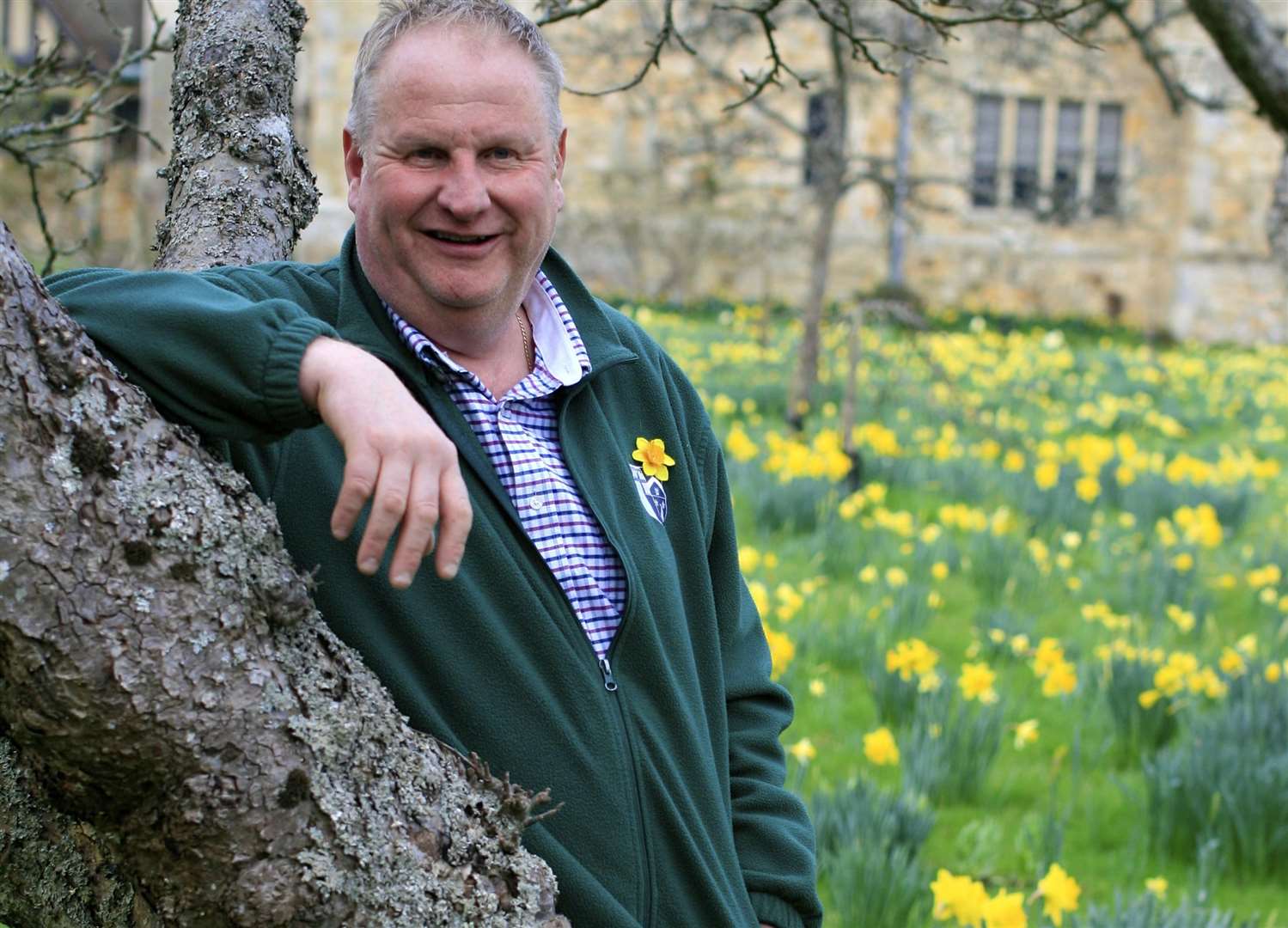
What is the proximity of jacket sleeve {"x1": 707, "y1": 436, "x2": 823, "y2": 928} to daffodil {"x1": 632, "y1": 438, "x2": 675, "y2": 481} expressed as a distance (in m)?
0.14

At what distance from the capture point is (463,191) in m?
1.69

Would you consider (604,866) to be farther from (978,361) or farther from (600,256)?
(600,256)

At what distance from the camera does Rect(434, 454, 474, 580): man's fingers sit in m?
1.19

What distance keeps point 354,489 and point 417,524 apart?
2.3 inches

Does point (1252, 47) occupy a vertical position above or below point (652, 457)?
above

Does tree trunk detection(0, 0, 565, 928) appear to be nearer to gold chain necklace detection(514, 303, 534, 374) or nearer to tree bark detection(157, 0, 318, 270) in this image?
gold chain necklace detection(514, 303, 534, 374)

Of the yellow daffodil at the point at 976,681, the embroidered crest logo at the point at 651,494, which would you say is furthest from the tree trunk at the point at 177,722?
the yellow daffodil at the point at 976,681

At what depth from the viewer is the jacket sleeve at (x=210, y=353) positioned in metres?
1.28

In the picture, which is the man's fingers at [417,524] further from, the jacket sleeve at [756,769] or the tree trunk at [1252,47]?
the tree trunk at [1252,47]

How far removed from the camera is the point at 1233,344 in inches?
819

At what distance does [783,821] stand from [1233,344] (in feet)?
68.1

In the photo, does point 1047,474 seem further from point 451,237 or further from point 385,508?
point 385,508

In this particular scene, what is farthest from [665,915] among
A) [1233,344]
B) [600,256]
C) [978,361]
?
[1233,344]

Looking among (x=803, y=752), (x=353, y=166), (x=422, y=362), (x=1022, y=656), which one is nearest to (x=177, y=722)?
(x=422, y=362)
